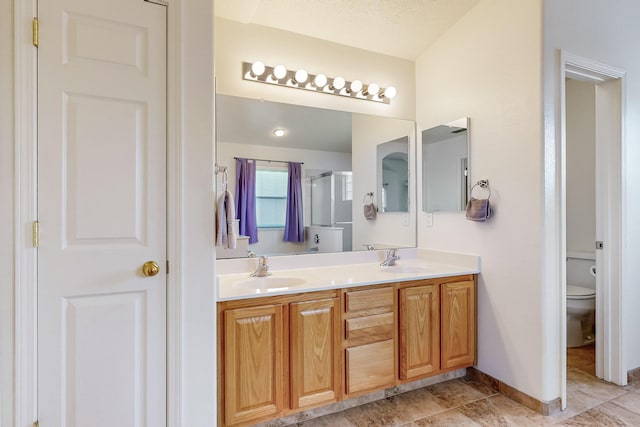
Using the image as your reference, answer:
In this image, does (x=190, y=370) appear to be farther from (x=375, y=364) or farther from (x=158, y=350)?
(x=375, y=364)

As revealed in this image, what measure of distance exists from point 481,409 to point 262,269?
1.56m

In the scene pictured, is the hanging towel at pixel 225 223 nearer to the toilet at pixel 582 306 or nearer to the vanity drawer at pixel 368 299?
the vanity drawer at pixel 368 299

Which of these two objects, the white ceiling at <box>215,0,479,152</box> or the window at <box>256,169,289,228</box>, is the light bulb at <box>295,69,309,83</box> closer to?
the white ceiling at <box>215,0,479,152</box>

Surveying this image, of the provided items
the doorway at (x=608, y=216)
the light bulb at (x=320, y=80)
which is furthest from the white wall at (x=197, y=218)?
the doorway at (x=608, y=216)

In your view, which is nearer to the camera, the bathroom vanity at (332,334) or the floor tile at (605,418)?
the bathroom vanity at (332,334)

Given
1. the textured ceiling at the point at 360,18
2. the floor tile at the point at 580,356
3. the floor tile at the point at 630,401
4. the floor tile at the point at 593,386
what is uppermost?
the textured ceiling at the point at 360,18

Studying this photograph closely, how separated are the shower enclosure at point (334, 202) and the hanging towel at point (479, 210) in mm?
829

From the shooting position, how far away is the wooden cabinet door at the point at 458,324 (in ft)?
7.20

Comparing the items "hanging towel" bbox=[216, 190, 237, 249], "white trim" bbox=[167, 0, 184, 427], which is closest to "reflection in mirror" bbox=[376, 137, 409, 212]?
"hanging towel" bbox=[216, 190, 237, 249]

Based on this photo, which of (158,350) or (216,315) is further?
(216,315)

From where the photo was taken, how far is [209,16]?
1.47 meters

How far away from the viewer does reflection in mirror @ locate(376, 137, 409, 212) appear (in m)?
2.69

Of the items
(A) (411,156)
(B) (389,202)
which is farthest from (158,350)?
(A) (411,156)

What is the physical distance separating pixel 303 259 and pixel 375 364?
808mm
